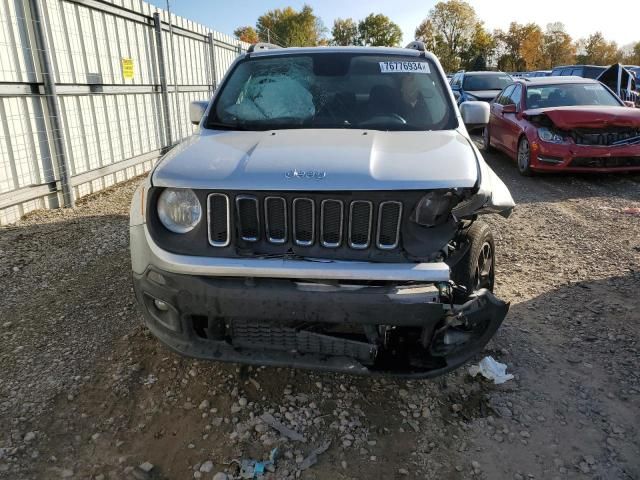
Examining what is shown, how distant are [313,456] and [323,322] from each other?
655 mm

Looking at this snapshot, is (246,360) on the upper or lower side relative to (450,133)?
lower

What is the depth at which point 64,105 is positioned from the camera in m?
6.59

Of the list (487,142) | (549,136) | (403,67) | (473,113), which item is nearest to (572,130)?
(549,136)

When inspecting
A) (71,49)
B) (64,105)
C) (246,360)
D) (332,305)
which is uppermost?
(71,49)

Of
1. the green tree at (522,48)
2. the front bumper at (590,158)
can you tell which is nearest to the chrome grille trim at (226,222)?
the front bumper at (590,158)

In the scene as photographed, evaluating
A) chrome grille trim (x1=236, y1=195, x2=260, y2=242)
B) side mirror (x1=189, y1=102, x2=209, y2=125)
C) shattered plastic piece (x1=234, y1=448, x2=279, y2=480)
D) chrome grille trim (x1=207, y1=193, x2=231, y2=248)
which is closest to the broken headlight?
chrome grille trim (x1=236, y1=195, x2=260, y2=242)

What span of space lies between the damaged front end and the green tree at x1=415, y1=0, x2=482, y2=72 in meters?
62.4

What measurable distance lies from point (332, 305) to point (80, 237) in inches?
161

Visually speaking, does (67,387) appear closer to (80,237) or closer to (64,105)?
(80,237)

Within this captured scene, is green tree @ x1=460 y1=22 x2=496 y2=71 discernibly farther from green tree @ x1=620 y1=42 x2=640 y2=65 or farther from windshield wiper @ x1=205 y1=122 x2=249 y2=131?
windshield wiper @ x1=205 y1=122 x2=249 y2=131

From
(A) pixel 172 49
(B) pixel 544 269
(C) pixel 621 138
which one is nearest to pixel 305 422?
(B) pixel 544 269

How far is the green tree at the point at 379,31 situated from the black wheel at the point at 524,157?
71.6 metres

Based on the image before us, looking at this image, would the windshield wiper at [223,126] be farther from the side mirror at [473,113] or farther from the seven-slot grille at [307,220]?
the side mirror at [473,113]

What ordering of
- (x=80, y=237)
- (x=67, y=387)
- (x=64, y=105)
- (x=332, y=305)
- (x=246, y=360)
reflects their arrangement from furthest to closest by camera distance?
(x=64, y=105), (x=80, y=237), (x=67, y=387), (x=246, y=360), (x=332, y=305)
